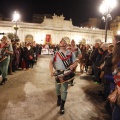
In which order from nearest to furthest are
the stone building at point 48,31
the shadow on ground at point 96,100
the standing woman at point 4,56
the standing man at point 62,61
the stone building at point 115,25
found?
the shadow on ground at point 96,100, the standing man at point 62,61, the standing woman at point 4,56, the stone building at point 48,31, the stone building at point 115,25

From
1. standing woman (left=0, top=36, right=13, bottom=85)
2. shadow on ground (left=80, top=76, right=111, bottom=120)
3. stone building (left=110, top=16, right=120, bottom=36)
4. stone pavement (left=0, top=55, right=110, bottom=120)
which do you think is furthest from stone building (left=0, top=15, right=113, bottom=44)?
shadow on ground (left=80, top=76, right=111, bottom=120)

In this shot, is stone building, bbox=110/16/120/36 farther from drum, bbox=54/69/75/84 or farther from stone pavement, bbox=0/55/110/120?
drum, bbox=54/69/75/84

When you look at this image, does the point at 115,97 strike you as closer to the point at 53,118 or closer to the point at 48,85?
the point at 53,118

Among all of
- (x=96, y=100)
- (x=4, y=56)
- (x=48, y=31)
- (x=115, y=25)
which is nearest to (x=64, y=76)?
(x=96, y=100)

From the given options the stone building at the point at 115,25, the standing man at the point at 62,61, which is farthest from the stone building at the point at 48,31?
the standing man at the point at 62,61

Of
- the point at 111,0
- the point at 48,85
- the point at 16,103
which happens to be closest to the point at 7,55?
the point at 48,85

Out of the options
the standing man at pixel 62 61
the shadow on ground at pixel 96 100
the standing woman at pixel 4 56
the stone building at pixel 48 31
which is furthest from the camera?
the stone building at pixel 48 31

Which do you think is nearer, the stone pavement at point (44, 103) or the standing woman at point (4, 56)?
the stone pavement at point (44, 103)

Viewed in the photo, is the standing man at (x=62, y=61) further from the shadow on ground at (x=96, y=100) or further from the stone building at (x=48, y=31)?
the stone building at (x=48, y=31)

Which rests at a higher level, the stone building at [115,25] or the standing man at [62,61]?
the stone building at [115,25]

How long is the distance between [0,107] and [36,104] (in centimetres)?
95

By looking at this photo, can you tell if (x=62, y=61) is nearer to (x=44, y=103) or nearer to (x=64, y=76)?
(x=64, y=76)

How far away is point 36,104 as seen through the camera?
18.3ft

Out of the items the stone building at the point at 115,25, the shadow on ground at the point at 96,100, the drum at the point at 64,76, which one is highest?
the stone building at the point at 115,25
